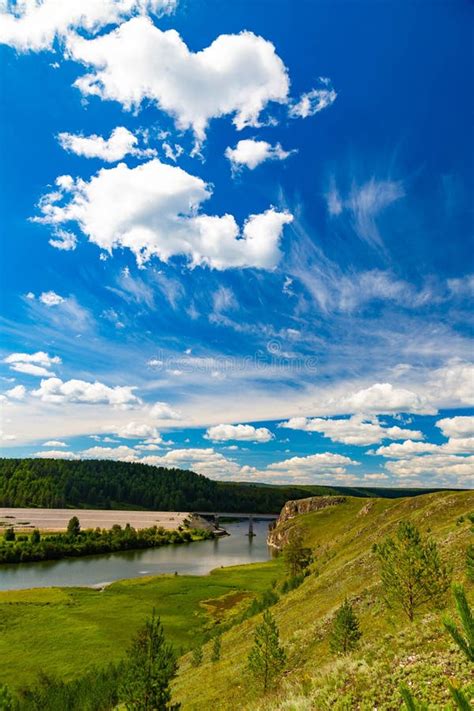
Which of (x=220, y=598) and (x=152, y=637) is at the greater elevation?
(x=152, y=637)

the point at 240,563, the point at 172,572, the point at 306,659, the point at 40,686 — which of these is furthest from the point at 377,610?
the point at 240,563

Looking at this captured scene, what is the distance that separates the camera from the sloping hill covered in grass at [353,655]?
17.0m

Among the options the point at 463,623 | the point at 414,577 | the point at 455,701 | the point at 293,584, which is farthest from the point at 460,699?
the point at 293,584

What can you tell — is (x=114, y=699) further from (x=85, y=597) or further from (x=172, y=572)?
(x=172, y=572)

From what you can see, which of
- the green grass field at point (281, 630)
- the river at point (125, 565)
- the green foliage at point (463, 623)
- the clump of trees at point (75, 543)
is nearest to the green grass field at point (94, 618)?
the green grass field at point (281, 630)

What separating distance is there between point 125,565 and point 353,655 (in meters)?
128

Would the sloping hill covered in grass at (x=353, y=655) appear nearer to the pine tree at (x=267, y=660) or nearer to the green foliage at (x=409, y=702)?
the green foliage at (x=409, y=702)

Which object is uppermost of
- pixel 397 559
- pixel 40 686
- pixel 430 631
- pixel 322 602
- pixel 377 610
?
pixel 397 559

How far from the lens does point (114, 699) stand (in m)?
36.8

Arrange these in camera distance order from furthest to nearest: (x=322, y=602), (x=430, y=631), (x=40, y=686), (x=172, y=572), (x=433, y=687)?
1. (x=172, y=572)
2. (x=322, y=602)
3. (x=40, y=686)
4. (x=430, y=631)
5. (x=433, y=687)

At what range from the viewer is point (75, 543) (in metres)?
154

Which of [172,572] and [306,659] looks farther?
[172,572]

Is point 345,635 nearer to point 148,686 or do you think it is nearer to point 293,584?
point 148,686

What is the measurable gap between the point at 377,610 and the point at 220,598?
2432 inches
